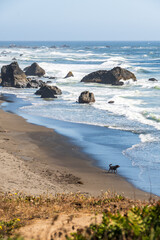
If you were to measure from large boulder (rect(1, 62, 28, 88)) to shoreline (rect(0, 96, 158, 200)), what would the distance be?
22.9 meters

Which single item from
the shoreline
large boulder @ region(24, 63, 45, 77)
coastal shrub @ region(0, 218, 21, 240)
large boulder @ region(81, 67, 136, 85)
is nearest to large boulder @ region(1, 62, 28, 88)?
large boulder @ region(81, 67, 136, 85)

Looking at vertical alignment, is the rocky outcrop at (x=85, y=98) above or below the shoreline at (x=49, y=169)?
above

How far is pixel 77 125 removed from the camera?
20.8 meters

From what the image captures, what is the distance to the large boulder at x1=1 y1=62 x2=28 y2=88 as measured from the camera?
135 ft

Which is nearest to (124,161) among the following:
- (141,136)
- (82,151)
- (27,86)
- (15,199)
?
(82,151)

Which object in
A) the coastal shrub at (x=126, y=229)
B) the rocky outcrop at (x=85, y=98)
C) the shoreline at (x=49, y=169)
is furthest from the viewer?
the rocky outcrop at (x=85, y=98)

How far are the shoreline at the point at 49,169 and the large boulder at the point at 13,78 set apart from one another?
22921 millimetres

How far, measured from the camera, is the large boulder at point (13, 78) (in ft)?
135

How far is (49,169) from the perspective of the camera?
12500 mm

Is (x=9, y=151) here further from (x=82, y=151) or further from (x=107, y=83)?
(x=107, y=83)

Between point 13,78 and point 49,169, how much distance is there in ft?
99.3

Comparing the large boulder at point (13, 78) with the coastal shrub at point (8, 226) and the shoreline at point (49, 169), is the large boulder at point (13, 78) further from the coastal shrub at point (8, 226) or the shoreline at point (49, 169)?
the coastal shrub at point (8, 226)

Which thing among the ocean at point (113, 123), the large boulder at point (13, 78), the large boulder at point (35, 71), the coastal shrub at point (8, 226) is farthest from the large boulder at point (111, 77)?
the coastal shrub at point (8, 226)

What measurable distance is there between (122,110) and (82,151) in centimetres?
1094
